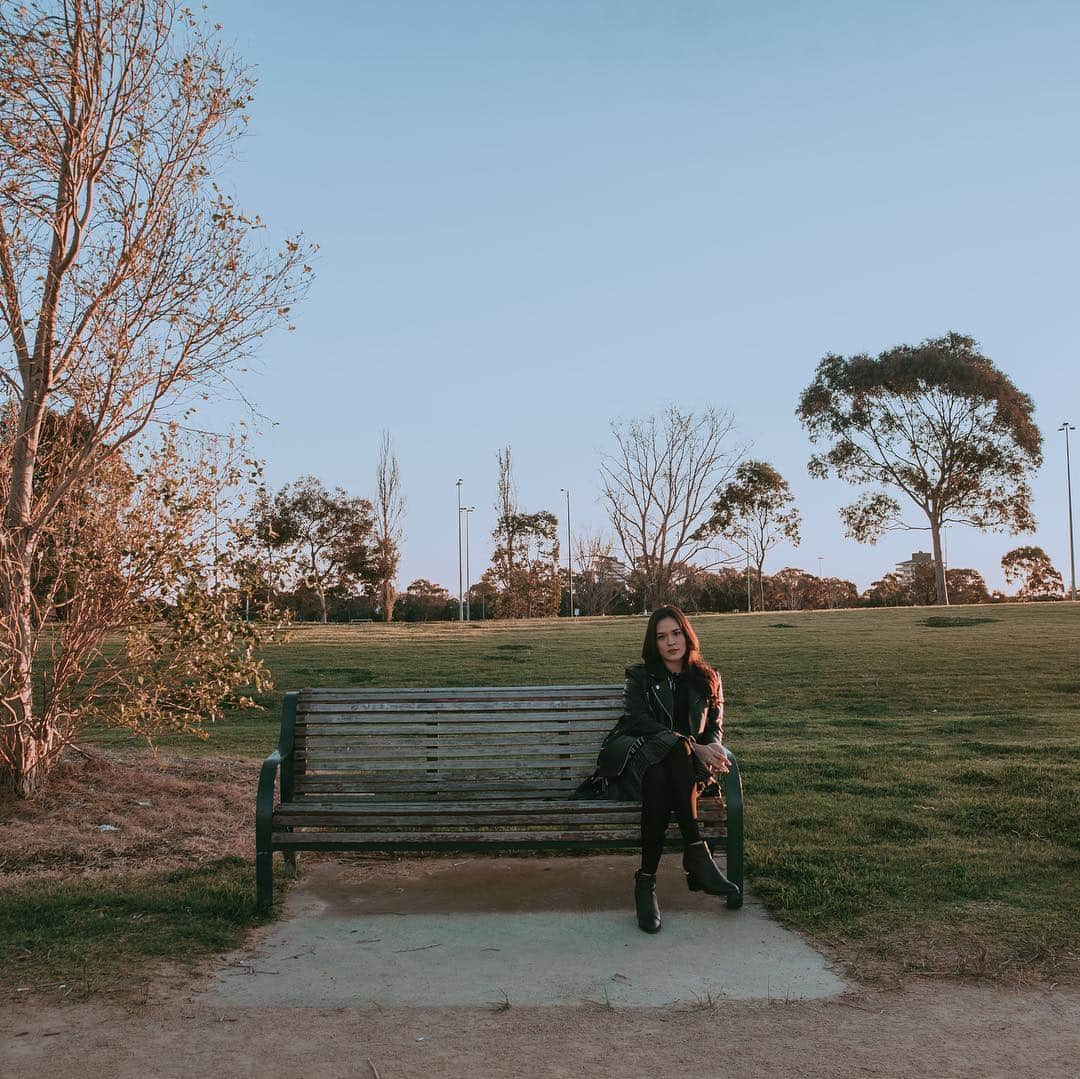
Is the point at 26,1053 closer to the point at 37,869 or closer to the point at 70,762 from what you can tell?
the point at 37,869

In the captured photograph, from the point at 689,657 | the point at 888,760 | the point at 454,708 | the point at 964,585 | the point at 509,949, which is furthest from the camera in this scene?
the point at 964,585

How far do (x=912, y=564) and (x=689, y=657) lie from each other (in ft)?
176

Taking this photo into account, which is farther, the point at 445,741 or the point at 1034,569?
the point at 1034,569

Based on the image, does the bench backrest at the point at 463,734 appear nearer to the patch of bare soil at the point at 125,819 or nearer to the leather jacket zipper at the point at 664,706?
the leather jacket zipper at the point at 664,706

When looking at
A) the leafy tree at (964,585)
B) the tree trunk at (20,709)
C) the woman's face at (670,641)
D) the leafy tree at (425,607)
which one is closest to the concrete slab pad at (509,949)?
the woman's face at (670,641)

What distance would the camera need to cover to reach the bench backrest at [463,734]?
568 cm

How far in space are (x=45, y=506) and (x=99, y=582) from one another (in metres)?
0.60

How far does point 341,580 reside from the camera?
47625 mm

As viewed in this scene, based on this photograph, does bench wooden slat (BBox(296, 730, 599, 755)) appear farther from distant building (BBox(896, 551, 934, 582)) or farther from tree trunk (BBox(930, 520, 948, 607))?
distant building (BBox(896, 551, 934, 582))

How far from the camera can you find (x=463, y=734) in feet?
18.9

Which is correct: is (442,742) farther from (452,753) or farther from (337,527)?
(337,527)

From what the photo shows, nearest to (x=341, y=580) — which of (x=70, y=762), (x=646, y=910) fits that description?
(x=70, y=762)

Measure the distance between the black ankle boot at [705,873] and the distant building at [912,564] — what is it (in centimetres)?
5320

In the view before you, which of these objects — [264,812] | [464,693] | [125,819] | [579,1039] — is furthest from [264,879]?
[579,1039]
